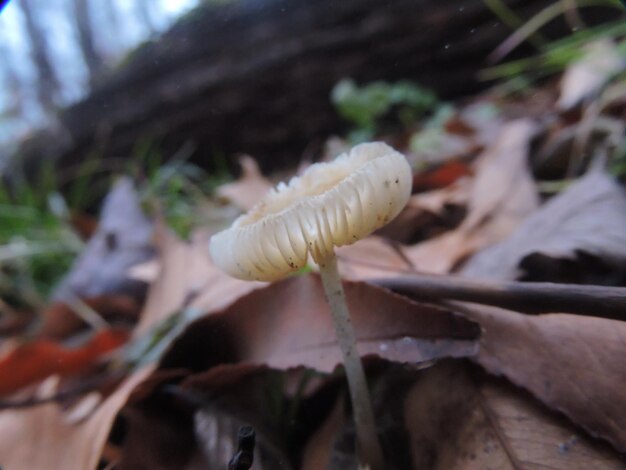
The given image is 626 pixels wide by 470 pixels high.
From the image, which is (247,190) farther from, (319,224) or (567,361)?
(567,361)

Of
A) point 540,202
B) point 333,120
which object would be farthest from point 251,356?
point 333,120

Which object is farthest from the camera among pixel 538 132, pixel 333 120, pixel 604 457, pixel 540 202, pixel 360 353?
pixel 333 120

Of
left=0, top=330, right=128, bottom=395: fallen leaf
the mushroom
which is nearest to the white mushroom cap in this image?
the mushroom

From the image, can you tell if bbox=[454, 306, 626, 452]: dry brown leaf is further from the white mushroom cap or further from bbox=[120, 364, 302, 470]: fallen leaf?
bbox=[120, 364, 302, 470]: fallen leaf

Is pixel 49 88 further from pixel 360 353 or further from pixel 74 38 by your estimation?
pixel 360 353

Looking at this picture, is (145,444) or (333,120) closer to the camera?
(145,444)

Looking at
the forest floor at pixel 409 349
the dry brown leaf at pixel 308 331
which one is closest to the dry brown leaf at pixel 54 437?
the forest floor at pixel 409 349

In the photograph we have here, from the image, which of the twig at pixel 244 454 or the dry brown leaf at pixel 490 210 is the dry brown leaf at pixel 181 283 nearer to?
the dry brown leaf at pixel 490 210

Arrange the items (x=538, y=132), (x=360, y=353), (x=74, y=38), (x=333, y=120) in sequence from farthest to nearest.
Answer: (x=74, y=38), (x=333, y=120), (x=538, y=132), (x=360, y=353)
